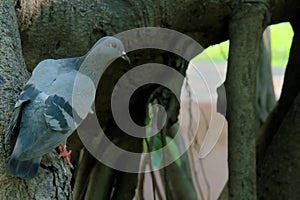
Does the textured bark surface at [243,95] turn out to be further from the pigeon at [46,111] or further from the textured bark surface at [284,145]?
the pigeon at [46,111]

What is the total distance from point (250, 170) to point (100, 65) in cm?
57

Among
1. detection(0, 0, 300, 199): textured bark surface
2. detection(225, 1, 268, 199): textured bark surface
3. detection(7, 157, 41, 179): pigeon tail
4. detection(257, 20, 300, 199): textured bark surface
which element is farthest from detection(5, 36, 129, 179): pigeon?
detection(257, 20, 300, 199): textured bark surface

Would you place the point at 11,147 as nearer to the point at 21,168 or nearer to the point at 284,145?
the point at 21,168

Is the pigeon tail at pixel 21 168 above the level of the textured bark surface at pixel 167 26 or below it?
above

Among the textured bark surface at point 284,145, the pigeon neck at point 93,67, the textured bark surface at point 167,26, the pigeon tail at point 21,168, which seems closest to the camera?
the pigeon tail at point 21,168

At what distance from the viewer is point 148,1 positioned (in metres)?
1.67

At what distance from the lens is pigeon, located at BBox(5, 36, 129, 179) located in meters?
1.11

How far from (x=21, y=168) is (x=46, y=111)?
0.33 ft

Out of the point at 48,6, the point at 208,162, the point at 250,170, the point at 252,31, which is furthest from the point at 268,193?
the point at 208,162

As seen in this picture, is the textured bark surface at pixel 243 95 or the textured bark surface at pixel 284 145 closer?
the textured bark surface at pixel 243 95

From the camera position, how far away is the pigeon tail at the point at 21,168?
43.3 inches

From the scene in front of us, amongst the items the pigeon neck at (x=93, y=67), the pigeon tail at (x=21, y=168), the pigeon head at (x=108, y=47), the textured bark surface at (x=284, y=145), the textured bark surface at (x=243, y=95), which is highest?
the pigeon head at (x=108, y=47)

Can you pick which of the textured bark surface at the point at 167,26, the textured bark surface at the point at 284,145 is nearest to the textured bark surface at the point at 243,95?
the textured bark surface at the point at 167,26

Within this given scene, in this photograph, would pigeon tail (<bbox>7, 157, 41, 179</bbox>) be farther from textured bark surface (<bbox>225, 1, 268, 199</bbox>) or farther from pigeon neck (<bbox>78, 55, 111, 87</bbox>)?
textured bark surface (<bbox>225, 1, 268, 199</bbox>)
